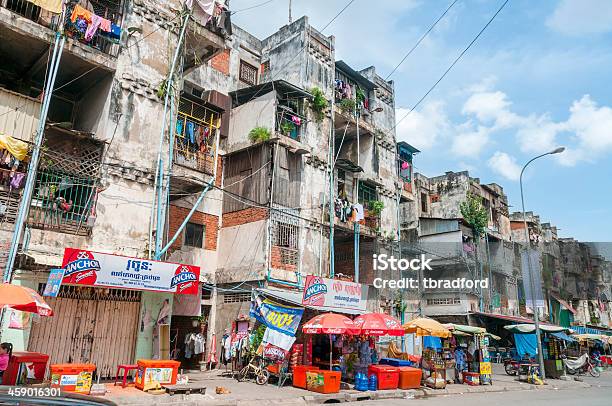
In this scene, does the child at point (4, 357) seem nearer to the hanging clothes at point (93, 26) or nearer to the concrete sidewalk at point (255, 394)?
the concrete sidewalk at point (255, 394)

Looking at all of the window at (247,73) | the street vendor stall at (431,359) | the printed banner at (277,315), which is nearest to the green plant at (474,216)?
the street vendor stall at (431,359)

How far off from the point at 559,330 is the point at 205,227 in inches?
829

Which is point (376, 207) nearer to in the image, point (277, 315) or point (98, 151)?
point (277, 315)

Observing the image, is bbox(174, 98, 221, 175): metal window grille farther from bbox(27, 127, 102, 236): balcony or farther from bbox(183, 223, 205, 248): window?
bbox(27, 127, 102, 236): balcony

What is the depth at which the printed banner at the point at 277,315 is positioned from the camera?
1647cm

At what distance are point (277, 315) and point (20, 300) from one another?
8.91 m

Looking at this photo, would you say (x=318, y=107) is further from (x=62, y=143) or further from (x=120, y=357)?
(x=120, y=357)

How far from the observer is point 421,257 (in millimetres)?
30656

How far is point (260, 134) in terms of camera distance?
68.8ft

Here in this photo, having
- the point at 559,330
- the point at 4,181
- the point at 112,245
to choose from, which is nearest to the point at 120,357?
the point at 112,245

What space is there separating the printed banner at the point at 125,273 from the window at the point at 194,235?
5464 mm

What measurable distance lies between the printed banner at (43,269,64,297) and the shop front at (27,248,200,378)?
0.10 ft

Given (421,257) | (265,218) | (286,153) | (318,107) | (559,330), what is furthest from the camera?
(421,257)

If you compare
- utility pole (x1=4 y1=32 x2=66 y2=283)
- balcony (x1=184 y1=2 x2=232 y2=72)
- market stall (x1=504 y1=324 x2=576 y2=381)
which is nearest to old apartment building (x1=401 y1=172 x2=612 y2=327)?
market stall (x1=504 y1=324 x2=576 y2=381)
